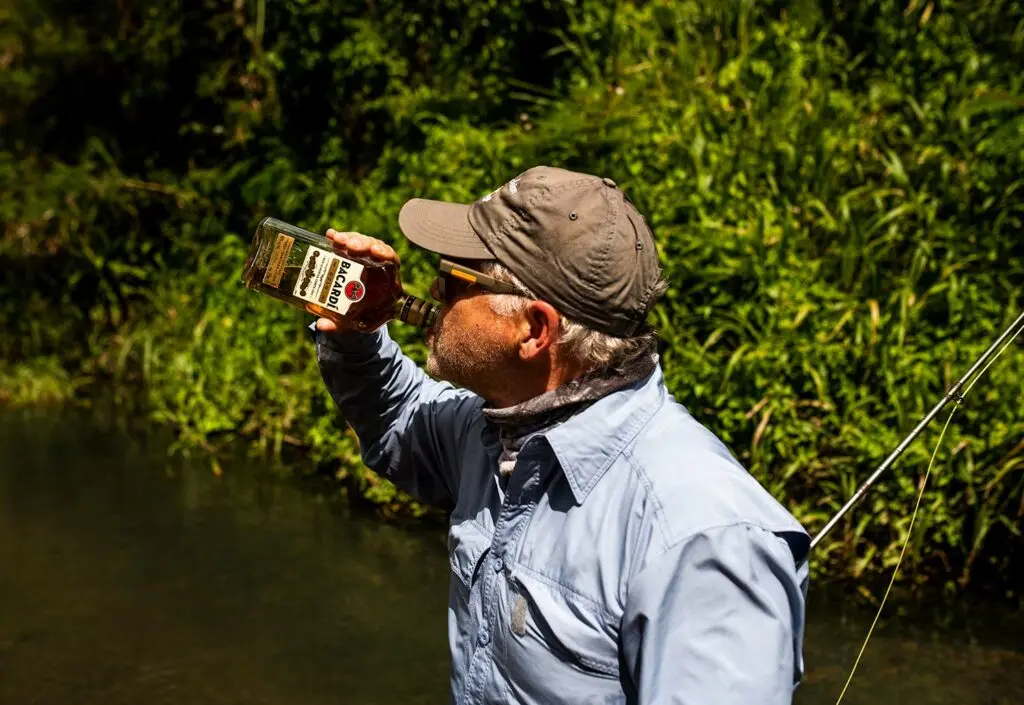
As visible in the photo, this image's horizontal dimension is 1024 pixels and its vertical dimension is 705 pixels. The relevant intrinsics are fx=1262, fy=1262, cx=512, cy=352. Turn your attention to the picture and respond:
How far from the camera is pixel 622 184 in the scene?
5.42 meters

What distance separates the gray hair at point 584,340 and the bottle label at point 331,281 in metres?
0.46

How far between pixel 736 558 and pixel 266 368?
4848 mm

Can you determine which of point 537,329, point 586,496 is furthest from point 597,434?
point 537,329

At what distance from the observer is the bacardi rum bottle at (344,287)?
236 centimetres

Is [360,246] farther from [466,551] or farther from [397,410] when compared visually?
[466,551]

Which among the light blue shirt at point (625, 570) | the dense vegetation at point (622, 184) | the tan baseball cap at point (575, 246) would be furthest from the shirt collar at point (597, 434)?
the dense vegetation at point (622, 184)

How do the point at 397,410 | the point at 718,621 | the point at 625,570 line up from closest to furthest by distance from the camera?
the point at 718,621
the point at 625,570
the point at 397,410

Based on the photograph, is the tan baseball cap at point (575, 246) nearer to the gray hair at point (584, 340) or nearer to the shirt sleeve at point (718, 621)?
the gray hair at point (584, 340)

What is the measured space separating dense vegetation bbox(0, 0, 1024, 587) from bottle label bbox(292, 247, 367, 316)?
2.63 metres

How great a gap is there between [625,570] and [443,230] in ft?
2.07

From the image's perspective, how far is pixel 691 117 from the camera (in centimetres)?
578

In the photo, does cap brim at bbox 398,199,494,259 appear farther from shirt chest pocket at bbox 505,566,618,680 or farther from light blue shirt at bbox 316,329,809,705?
shirt chest pocket at bbox 505,566,618,680

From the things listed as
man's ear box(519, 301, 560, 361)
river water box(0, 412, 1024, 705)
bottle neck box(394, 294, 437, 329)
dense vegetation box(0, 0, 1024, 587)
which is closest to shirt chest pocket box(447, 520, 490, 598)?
man's ear box(519, 301, 560, 361)

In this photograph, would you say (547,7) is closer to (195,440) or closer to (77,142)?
(195,440)
